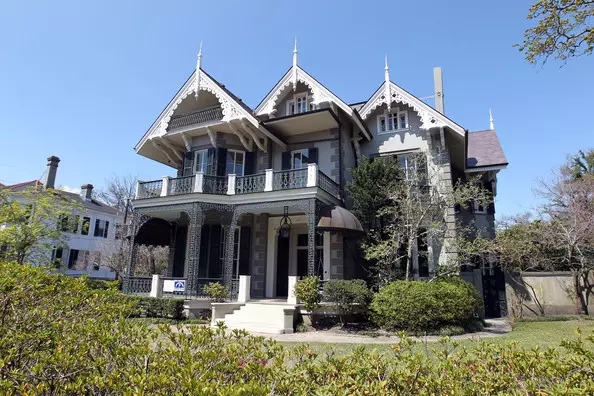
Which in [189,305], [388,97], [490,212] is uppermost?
[388,97]

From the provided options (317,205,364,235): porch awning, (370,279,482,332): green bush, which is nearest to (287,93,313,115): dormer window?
(317,205,364,235): porch awning

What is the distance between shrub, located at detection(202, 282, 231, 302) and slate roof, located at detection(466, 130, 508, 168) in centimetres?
1369

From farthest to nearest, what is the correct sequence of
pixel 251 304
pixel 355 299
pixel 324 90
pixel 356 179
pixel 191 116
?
1. pixel 191 116
2. pixel 324 90
3. pixel 356 179
4. pixel 251 304
5. pixel 355 299

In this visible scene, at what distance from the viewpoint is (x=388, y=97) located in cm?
1689

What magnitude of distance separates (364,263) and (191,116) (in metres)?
11.2

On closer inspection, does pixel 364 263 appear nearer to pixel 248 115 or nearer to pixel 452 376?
pixel 248 115

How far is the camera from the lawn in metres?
8.70

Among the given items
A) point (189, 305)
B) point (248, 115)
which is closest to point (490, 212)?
point (248, 115)

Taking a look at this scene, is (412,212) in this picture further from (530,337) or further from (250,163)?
(250,163)

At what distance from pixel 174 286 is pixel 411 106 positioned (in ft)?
44.1

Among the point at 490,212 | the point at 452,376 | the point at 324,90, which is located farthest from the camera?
the point at 490,212

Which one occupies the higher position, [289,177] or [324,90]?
[324,90]

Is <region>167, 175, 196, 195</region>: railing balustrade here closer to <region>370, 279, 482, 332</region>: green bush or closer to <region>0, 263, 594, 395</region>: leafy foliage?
<region>370, 279, 482, 332</region>: green bush

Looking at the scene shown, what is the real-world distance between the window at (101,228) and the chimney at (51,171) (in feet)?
24.4
